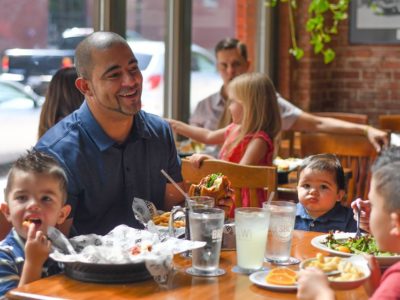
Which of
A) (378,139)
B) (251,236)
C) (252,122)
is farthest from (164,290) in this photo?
(378,139)

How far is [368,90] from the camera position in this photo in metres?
6.30

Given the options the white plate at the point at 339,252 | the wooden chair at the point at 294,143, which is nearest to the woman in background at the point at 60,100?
the white plate at the point at 339,252

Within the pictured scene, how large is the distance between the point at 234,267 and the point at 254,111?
188 cm

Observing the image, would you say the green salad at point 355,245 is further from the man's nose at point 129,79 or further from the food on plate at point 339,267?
the man's nose at point 129,79

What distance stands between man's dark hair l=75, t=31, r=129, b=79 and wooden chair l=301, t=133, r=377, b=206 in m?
2.10

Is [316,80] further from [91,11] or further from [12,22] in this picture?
[12,22]

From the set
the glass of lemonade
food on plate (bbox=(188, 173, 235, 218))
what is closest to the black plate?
the glass of lemonade

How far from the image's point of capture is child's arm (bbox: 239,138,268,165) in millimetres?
3832

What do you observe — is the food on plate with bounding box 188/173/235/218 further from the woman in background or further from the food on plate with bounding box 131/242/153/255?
the woman in background

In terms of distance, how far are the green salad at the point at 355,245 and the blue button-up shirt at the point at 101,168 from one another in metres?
0.62

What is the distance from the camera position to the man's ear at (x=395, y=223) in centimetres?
176

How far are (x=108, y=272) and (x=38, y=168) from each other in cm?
39

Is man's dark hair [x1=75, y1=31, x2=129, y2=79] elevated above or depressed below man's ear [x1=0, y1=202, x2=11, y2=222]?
above

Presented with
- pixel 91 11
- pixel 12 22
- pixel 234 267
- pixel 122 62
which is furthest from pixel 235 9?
pixel 234 267
